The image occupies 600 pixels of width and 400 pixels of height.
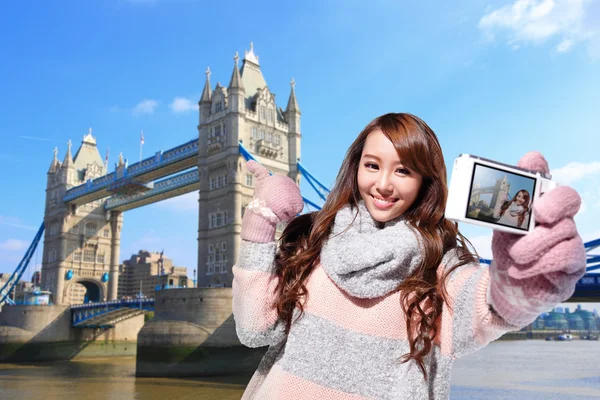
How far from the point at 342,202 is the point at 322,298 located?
349 millimetres

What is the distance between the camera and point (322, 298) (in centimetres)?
185

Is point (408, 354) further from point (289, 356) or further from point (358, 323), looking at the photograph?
point (289, 356)

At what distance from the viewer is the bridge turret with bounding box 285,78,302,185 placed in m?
31.9

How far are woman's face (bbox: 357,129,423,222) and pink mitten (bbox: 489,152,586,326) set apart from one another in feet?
1.67

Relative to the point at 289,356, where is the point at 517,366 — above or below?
below

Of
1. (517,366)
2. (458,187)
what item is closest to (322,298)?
(458,187)

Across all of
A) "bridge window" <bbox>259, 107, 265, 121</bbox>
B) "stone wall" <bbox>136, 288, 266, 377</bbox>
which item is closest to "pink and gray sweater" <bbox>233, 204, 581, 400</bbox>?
"stone wall" <bbox>136, 288, 266, 377</bbox>

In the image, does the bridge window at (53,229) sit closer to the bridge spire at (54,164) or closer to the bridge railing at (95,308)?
the bridge spire at (54,164)

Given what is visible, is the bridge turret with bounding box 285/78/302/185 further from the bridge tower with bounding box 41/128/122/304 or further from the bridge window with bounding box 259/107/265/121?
the bridge tower with bounding box 41/128/122/304

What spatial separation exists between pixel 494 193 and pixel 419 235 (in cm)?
48

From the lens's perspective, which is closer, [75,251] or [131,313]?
[131,313]

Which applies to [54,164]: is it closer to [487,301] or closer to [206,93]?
[206,93]

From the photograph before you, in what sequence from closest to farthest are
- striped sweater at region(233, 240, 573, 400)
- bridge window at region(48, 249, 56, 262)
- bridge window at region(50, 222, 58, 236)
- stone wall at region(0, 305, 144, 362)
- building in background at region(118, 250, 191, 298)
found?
1. striped sweater at region(233, 240, 573, 400)
2. stone wall at region(0, 305, 144, 362)
3. bridge window at region(48, 249, 56, 262)
4. bridge window at region(50, 222, 58, 236)
5. building in background at region(118, 250, 191, 298)

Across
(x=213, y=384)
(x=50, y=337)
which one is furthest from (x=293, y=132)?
(x=50, y=337)
